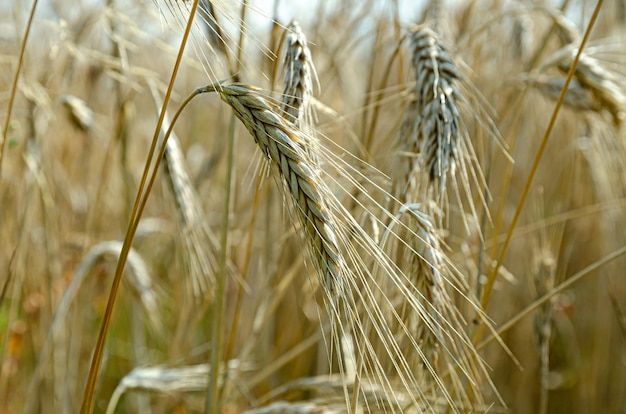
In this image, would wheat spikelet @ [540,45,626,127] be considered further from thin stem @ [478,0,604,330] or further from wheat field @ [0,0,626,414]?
thin stem @ [478,0,604,330]

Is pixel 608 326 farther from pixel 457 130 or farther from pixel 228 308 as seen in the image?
pixel 457 130

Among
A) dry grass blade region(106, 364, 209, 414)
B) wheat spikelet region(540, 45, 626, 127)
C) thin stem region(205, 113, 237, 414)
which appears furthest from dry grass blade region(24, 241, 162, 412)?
wheat spikelet region(540, 45, 626, 127)

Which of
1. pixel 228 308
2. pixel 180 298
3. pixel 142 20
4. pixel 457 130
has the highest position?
pixel 142 20

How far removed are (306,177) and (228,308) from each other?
197cm

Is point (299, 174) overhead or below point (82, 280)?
overhead

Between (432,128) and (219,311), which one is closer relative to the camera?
(432,128)

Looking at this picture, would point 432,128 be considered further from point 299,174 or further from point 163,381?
point 163,381

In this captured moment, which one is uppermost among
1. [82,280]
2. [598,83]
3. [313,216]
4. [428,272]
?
[598,83]

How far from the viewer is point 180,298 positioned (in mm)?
2008

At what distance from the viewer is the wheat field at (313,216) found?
3.16 feet

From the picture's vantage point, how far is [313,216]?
0.85 meters

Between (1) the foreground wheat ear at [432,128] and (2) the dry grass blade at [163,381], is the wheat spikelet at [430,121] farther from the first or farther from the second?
(2) the dry grass blade at [163,381]

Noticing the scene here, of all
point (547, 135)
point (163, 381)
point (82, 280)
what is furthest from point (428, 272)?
point (82, 280)

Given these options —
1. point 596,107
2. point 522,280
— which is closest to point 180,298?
point 596,107
